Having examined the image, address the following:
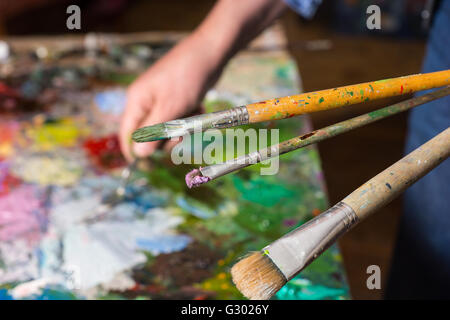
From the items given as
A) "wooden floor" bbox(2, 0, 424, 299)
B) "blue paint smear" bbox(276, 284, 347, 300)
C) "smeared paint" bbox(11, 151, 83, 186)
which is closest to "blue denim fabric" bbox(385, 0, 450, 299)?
"wooden floor" bbox(2, 0, 424, 299)

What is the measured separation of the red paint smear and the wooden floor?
54cm

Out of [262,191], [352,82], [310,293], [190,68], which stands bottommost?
[310,293]

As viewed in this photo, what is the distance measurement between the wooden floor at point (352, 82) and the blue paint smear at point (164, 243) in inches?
13.0

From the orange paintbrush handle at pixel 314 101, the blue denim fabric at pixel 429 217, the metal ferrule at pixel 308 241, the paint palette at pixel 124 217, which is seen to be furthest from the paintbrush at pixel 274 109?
the blue denim fabric at pixel 429 217

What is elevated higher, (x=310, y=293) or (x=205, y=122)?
(x=205, y=122)

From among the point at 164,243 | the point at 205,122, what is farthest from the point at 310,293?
the point at 205,122

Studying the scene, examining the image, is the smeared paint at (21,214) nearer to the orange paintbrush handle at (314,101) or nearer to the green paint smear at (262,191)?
the green paint smear at (262,191)

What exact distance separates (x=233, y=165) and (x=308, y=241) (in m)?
0.11

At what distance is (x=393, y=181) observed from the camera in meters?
0.40

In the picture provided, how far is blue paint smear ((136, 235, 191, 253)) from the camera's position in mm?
726

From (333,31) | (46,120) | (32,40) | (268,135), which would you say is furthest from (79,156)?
(333,31)

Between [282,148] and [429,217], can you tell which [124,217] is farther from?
[429,217]

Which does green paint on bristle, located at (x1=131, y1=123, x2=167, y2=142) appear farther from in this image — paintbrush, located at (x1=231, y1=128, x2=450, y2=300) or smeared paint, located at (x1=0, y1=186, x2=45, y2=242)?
smeared paint, located at (x1=0, y1=186, x2=45, y2=242)
